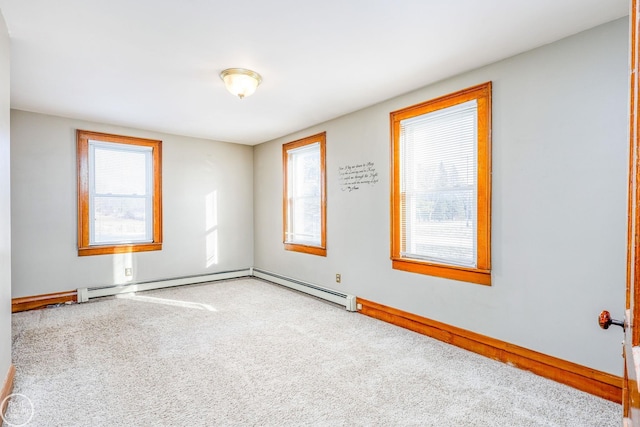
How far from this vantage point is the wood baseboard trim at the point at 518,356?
2217 mm

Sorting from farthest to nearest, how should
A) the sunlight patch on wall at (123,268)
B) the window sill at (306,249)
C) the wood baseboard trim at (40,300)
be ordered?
the sunlight patch on wall at (123,268), the window sill at (306,249), the wood baseboard trim at (40,300)

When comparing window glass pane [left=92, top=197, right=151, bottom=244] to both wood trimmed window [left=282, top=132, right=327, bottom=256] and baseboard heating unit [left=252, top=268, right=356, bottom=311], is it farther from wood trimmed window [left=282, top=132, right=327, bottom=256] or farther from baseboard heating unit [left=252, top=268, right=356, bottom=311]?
wood trimmed window [left=282, top=132, right=327, bottom=256]

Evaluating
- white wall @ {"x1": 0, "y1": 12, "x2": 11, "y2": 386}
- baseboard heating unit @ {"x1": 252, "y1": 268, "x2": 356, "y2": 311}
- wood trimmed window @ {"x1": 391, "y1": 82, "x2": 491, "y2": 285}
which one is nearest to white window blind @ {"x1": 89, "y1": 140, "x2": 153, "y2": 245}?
baseboard heating unit @ {"x1": 252, "y1": 268, "x2": 356, "y2": 311}

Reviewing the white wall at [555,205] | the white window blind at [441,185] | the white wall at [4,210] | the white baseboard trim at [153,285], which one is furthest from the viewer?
the white baseboard trim at [153,285]

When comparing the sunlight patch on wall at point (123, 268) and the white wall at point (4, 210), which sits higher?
the white wall at point (4, 210)

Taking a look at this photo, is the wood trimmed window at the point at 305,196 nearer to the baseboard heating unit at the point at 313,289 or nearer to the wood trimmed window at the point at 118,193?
the baseboard heating unit at the point at 313,289

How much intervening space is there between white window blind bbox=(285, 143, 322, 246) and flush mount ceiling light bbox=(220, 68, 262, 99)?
1.79 metres

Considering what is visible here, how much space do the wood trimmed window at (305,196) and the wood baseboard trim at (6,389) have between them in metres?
3.19

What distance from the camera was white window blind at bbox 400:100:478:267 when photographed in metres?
3.01

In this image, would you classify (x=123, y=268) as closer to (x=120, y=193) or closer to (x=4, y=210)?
(x=120, y=193)

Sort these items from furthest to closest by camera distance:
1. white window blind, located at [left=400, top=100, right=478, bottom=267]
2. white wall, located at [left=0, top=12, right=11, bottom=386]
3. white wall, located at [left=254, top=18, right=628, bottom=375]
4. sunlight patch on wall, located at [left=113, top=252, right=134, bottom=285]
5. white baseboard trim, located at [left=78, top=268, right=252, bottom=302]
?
sunlight patch on wall, located at [left=113, top=252, right=134, bottom=285], white baseboard trim, located at [left=78, top=268, right=252, bottom=302], white window blind, located at [left=400, top=100, right=478, bottom=267], white wall, located at [left=254, top=18, right=628, bottom=375], white wall, located at [left=0, top=12, right=11, bottom=386]

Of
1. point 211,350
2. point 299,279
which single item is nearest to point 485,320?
point 211,350

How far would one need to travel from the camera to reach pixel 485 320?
2.86 m

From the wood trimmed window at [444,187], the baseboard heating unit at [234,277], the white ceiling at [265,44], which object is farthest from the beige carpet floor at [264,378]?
the white ceiling at [265,44]
